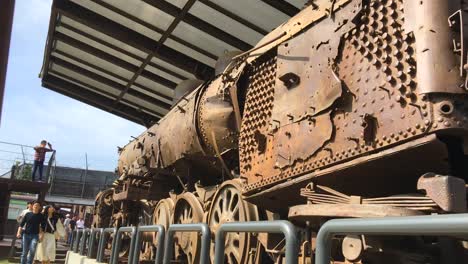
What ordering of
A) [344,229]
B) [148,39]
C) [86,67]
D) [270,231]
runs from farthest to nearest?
[86,67] < [148,39] < [270,231] < [344,229]

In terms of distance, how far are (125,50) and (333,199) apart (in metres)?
11.6

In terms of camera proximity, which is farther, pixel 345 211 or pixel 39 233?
pixel 39 233

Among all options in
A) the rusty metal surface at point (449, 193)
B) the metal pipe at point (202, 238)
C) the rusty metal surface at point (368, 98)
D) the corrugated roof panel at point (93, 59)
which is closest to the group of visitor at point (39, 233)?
the corrugated roof panel at point (93, 59)

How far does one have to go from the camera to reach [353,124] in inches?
157

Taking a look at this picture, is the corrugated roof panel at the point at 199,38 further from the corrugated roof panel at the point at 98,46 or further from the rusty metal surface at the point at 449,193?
the rusty metal surface at the point at 449,193

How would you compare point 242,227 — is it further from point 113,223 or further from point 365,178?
point 113,223

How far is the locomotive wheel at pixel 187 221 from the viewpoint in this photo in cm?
722

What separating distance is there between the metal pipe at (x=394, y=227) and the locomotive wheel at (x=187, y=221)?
489 centimetres

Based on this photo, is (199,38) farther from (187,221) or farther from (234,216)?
(234,216)

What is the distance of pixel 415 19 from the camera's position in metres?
3.59

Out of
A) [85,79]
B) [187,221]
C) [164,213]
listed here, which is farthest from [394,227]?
[85,79]

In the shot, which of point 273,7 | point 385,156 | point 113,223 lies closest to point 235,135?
point 385,156

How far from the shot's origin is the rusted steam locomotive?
3389mm

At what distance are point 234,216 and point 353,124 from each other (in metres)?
2.76
